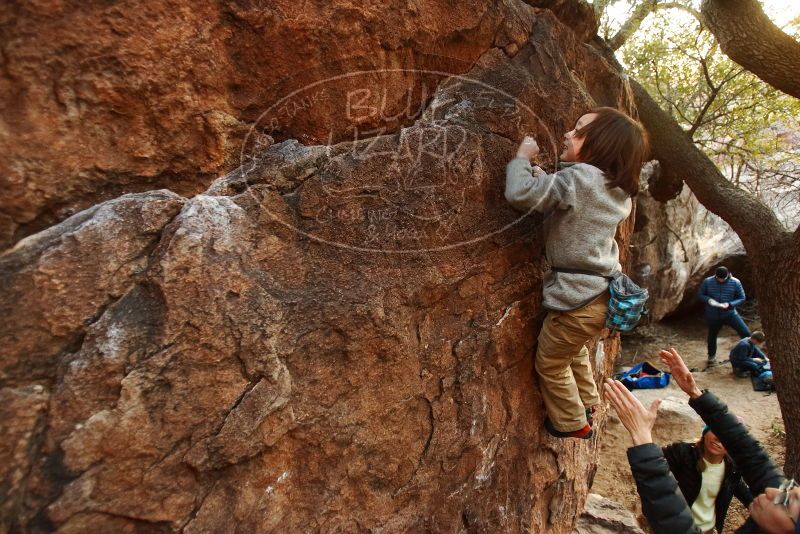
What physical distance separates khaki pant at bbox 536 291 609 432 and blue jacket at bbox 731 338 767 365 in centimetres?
609

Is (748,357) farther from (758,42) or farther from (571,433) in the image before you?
(571,433)

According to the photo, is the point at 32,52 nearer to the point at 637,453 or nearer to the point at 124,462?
the point at 124,462

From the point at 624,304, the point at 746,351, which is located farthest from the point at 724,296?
the point at 624,304

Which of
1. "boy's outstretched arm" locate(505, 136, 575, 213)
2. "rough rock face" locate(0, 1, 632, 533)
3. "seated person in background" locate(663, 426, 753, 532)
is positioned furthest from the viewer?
"seated person in background" locate(663, 426, 753, 532)

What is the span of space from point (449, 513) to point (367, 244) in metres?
1.50

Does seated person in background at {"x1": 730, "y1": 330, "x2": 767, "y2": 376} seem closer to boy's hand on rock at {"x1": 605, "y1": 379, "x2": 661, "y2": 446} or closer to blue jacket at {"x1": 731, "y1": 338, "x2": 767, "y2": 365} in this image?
blue jacket at {"x1": 731, "y1": 338, "x2": 767, "y2": 365}

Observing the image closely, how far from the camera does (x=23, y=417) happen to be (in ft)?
5.16

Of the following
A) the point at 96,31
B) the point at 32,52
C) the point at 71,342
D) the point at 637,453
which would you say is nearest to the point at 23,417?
the point at 71,342

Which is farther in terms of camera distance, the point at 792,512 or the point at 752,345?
the point at 752,345

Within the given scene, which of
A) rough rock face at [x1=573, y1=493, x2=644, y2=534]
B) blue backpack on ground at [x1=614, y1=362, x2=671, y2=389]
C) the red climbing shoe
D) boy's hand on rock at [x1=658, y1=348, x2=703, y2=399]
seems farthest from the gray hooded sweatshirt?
blue backpack on ground at [x1=614, y1=362, x2=671, y2=389]

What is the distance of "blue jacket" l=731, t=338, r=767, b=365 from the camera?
7258 millimetres

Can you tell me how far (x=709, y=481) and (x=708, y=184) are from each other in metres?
3.55

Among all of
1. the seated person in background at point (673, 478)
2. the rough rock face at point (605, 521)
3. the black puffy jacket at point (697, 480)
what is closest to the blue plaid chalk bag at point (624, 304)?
the seated person in background at point (673, 478)

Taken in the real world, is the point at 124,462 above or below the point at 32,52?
below
